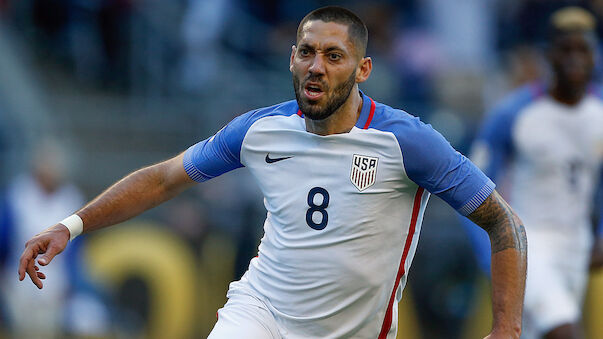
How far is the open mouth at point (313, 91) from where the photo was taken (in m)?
5.15

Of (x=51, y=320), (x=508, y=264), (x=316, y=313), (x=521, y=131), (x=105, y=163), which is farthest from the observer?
(x=105, y=163)

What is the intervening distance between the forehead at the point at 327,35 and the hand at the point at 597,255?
12.9 feet

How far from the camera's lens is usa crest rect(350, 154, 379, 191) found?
5.17 meters

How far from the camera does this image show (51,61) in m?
14.6

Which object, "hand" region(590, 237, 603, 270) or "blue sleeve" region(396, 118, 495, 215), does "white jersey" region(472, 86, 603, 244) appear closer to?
"hand" region(590, 237, 603, 270)

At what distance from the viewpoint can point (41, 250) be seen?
17.0ft

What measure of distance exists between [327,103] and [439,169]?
25.5 inches

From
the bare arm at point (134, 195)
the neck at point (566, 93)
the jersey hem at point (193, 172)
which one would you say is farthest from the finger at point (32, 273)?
the neck at point (566, 93)

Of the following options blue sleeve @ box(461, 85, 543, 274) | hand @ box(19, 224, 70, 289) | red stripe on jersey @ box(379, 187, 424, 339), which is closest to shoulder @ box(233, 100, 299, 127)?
red stripe on jersey @ box(379, 187, 424, 339)

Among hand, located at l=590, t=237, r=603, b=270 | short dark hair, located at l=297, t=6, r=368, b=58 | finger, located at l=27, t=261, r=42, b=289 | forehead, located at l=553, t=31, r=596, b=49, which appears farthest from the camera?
hand, located at l=590, t=237, r=603, b=270

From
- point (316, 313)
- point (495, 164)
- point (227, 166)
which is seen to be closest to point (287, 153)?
point (227, 166)

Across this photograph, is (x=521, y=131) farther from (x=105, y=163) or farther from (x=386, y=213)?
(x=105, y=163)

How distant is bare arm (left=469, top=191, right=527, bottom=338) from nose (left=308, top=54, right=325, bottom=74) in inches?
40.1

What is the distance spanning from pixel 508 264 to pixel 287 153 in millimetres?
1247
